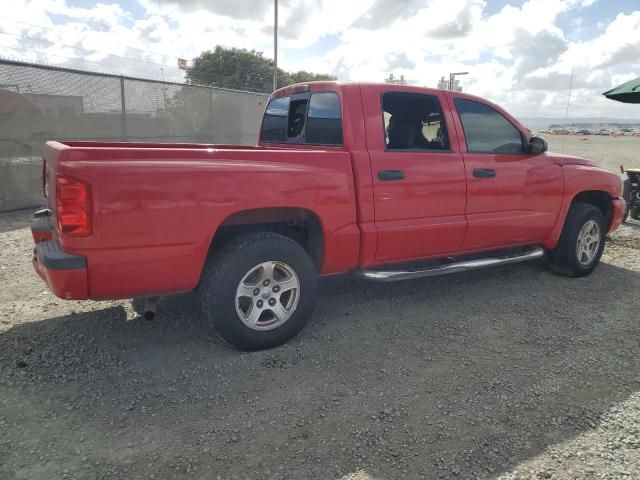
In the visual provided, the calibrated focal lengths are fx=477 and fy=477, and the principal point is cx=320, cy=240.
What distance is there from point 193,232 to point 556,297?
11.4 feet

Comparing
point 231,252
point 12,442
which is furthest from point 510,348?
point 12,442

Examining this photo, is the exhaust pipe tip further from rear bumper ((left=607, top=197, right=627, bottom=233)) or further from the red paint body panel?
rear bumper ((left=607, top=197, right=627, bottom=233))

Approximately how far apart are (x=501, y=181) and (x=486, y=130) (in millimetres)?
486

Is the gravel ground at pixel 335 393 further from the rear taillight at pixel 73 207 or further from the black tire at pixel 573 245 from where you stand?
the rear taillight at pixel 73 207

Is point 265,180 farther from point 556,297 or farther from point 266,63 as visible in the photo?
point 266,63

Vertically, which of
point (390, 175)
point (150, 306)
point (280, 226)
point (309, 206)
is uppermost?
point (390, 175)

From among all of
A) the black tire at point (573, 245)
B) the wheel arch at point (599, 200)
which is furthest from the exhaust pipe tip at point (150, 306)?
the wheel arch at point (599, 200)

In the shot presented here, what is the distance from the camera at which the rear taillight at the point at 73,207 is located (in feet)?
8.57

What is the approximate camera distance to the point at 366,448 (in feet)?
7.89

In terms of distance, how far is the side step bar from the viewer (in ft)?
12.2

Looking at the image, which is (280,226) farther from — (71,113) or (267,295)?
(71,113)

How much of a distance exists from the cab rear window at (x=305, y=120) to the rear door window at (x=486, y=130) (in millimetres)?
1200

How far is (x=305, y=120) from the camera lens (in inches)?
163

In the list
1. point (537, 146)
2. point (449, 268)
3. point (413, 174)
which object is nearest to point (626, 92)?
point (537, 146)
